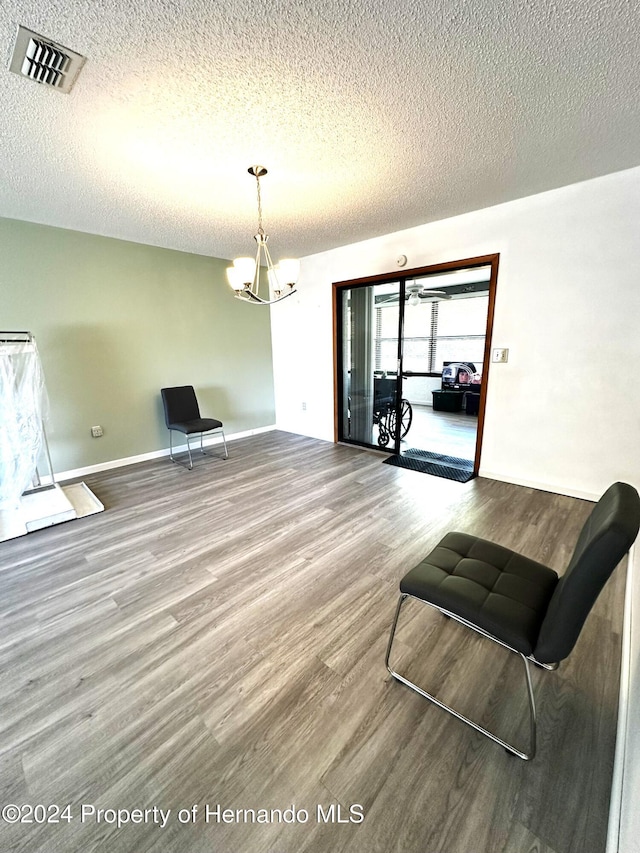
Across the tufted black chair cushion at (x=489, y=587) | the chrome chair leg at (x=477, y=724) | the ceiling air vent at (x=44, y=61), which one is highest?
the ceiling air vent at (x=44, y=61)

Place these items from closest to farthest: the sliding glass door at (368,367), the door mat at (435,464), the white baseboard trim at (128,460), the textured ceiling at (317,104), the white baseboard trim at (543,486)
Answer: the textured ceiling at (317,104)
the white baseboard trim at (543,486)
the door mat at (435,464)
the white baseboard trim at (128,460)
the sliding glass door at (368,367)

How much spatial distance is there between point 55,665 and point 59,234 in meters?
3.81

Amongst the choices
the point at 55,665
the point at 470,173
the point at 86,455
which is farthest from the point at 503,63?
the point at 86,455

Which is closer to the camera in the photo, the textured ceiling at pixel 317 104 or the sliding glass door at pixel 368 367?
the textured ceiling at pixel 317 104

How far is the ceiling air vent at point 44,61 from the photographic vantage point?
135 cm

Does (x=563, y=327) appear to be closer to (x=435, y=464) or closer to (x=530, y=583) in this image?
(x=435, y=464)

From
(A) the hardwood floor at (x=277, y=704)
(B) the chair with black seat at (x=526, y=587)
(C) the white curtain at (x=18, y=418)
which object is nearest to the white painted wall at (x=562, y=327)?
(A) the hardwood floor at (x=277, y=704)

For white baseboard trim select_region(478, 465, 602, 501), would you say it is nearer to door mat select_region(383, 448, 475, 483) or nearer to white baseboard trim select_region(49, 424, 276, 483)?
door mat select_region(383, 448, 475, 483)

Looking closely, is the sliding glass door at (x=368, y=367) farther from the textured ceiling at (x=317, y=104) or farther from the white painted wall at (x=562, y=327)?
the textured ceiling at (x=317, y=104)

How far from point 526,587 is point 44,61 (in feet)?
9.77

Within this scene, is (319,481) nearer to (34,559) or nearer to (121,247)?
(34,559)

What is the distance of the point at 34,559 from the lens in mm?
2314

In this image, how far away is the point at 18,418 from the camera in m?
2.76

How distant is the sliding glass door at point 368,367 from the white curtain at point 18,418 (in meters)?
3.30
